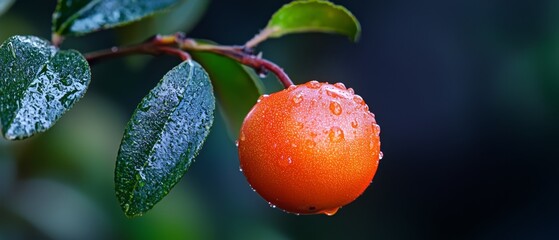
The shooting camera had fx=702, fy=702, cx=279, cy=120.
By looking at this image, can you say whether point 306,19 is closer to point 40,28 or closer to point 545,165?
point 40,28

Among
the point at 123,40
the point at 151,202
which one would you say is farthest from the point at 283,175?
the point at 123,40

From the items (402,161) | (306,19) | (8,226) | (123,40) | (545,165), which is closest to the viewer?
(306,19)

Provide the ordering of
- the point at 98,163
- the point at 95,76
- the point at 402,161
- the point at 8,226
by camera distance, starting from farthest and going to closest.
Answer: the point at 402,161
the point at 95,76
the point at 98,163
the point at 8,226

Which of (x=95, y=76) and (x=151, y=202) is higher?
(x=151, y=202)

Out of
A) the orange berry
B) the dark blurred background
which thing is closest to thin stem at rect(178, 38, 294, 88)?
the orange berry

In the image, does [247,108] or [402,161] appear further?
[402,161]

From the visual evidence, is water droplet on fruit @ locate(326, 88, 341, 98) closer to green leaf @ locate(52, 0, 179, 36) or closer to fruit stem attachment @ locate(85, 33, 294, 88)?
fruit stem attachment @ locate(85, 33, 294, 88)
